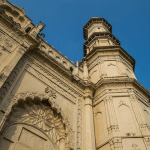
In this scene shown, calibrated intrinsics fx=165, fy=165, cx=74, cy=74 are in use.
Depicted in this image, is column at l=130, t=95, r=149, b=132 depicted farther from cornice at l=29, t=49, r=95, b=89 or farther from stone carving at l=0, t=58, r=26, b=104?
stone carving at l=0, t=58, r=26, b=104

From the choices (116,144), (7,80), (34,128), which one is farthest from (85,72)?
(7,80)

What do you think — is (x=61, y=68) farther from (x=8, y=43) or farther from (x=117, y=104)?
(x=117, y=104)

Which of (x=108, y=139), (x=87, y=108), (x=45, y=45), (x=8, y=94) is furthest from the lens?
(x=45, y=45)

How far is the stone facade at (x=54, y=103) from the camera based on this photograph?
7.66 metres

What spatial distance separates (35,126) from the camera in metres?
8.24

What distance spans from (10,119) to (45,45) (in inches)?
266

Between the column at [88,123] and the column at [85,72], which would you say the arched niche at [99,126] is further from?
the column at [85,72]

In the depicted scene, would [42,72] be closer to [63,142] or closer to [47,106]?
[47,106]

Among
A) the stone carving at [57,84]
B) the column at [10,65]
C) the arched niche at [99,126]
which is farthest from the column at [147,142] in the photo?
the column at [10,65]

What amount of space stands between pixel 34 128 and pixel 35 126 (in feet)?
0.36

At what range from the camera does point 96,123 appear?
1066 centimetres

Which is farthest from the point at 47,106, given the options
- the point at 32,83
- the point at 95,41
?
the point at 95,41

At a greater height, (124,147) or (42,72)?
(42,72)

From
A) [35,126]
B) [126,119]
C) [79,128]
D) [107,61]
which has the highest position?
[107,61]
